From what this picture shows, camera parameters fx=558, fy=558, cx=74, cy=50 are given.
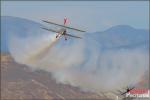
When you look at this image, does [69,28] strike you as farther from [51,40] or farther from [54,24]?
[51,40]

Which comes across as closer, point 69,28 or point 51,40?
point 69,28

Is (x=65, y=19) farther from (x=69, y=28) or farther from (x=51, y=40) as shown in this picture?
(x=51, y=40)

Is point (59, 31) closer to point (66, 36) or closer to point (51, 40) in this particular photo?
point (66, 36)

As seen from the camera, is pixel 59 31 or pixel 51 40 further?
pixel 51 40

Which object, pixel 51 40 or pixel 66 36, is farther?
pixel 51 40

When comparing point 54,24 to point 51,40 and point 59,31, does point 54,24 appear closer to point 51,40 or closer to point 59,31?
point 59,31

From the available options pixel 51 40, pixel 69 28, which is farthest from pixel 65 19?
pixel 51 40

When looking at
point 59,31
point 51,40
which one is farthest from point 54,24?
point 51,40
